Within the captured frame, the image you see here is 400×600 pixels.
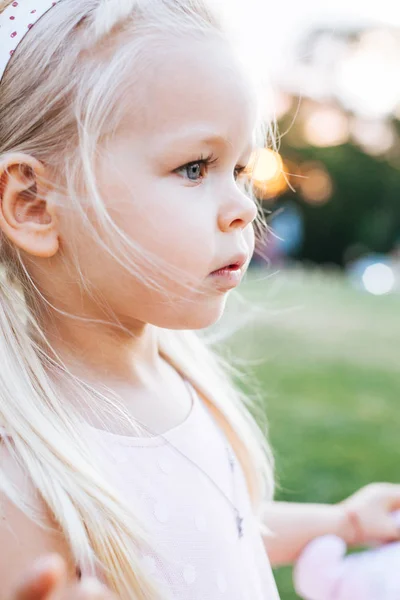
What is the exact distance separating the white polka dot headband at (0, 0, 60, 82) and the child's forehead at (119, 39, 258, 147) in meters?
0.18

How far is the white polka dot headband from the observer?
111cm

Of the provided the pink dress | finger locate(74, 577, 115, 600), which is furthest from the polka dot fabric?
finger locate(74, 577, 115, 600)

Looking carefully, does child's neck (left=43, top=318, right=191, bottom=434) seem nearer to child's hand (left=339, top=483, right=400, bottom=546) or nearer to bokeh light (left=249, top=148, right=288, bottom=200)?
bokeh light (left=249, top=148, right=288, bottom=200)

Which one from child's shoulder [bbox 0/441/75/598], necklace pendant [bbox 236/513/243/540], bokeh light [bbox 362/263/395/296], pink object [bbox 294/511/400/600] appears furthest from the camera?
bokeh light [bbox 362/263/395/296]

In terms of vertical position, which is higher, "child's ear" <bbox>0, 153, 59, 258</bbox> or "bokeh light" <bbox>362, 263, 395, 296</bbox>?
"child's ear" <bbox>0, 153, 59, 258</bbox>

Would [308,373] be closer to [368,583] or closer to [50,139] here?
[368,583]

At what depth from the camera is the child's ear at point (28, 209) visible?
1.11 metres

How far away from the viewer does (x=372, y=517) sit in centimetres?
157

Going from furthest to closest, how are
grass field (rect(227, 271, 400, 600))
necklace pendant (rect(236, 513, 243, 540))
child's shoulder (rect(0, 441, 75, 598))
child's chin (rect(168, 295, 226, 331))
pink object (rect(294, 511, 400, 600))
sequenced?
1. grass field (rect(227, 271, 400, 600))
2. pink object (rect(294, 511, 400, 600))
3. necklace pendant (rect(236, 513, 243, 540))
4. child's chin (rect(168, 295, 226, 331))
5. child's shoulder (rect(0, 441, 75, 598))

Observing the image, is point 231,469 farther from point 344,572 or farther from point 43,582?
point 43,582

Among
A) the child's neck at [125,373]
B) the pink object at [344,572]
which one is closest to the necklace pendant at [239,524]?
the child's neck at [125,373]

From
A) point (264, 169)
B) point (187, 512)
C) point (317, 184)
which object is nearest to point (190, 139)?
point (264, 169)

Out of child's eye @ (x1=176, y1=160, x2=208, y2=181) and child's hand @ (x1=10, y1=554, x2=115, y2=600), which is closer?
child's hand @ (x1=10, y1=554, x2=115, y2=600)

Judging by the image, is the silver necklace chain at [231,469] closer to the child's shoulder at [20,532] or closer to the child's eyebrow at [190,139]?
the child's shoulder at [20,532]
